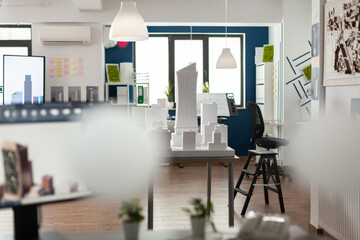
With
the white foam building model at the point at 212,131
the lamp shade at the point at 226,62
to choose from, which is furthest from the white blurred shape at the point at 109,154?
the lamp shade at the point at 226,62

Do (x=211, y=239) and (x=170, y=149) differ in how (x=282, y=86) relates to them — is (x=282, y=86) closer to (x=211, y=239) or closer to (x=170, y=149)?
(x=170, y=149)

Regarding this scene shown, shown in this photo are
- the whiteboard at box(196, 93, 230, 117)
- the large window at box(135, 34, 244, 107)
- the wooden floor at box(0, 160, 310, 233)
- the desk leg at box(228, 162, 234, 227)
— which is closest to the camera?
the desk leg at box(228, 162, 234, 227)

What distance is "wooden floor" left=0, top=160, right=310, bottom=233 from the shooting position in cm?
444

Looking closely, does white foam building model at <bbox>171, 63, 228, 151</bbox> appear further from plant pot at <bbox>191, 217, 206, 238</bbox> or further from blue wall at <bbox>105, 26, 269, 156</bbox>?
blue wall at <bbox>105, 26, 269, 156</bbox>

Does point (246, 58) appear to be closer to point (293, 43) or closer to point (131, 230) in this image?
point (293, 43)

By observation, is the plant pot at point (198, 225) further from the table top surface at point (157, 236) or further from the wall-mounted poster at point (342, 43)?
the wall-mounted poster at point (342, 43)

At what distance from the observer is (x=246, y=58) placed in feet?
29.8

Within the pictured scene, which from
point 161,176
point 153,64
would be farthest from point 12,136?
point 153,64

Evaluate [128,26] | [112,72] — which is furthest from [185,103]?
[112,72]

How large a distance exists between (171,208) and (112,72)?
3.70m

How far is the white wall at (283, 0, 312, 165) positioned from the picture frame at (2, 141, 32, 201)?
21.4 feet

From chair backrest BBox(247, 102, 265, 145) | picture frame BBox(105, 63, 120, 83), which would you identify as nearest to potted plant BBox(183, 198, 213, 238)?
chair backrest BBox(247, 102, 265, 145)

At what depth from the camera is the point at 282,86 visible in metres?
7.72

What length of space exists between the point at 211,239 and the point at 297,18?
6572 millimetres
